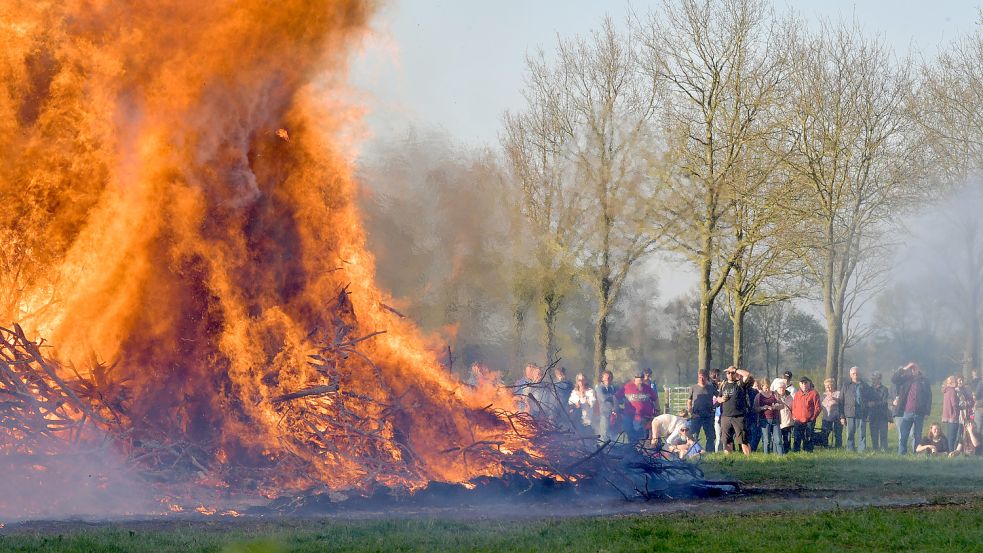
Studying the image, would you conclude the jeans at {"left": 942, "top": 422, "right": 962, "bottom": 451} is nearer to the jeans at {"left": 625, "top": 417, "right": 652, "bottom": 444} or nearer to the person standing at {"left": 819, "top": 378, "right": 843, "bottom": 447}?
the person standing at {"left": 819, "top": 378, "right": 843, "bottom": 447}

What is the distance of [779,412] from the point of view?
2130 centimetres

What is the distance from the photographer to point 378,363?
44.8 ft

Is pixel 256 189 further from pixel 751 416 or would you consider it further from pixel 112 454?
pixel 751 416

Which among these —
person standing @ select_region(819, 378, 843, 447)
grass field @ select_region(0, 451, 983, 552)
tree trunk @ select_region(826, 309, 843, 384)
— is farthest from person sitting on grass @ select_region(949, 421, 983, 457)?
tree trunk @ select_region(826, 309, 843, 384)

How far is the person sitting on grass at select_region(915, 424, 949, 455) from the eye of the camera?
70.4ft

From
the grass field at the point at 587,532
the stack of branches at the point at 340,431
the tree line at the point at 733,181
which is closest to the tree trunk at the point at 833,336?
the tree line at the point at 733,181

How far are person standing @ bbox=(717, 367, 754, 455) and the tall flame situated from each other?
28.5 ft

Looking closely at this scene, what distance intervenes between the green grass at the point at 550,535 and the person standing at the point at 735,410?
914 cm

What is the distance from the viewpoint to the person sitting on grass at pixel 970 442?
2119 centimetres

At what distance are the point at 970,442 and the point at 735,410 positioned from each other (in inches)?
193

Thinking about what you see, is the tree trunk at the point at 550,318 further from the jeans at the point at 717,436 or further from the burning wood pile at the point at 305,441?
the burning wood pile at the point at 305,441

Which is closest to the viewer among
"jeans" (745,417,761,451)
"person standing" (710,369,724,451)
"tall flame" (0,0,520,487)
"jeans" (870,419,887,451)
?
"tall flame" (0,0,520,487)

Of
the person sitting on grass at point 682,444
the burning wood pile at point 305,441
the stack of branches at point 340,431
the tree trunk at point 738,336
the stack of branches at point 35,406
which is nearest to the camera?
the stack of branches at point 35,406

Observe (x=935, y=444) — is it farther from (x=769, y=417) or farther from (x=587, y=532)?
(x=587, y=532)
